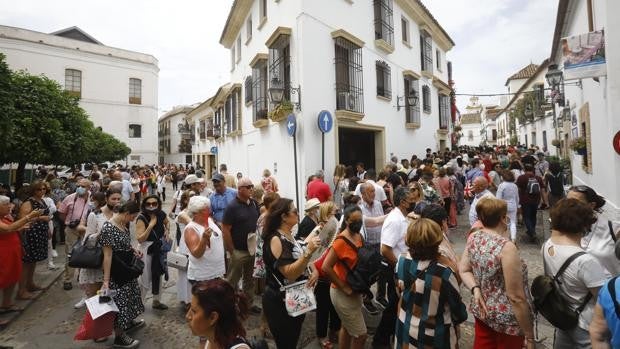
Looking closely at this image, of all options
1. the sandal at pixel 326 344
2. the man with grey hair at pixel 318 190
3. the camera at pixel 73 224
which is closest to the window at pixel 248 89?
the man with grey hair at pixel 318 190

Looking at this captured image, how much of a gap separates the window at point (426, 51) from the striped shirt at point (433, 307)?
15618mm

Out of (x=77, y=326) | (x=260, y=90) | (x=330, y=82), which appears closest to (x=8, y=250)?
(x=77, y=326)

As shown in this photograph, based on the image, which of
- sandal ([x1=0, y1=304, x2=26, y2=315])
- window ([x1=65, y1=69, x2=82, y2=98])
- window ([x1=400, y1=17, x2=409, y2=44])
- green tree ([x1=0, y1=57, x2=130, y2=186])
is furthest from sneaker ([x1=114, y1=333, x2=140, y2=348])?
window ([x1=65, y1=69, x2=82, y2=98])

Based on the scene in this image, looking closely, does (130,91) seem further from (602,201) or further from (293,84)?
(602,201)

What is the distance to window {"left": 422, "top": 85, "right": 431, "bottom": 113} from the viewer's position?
1627cm

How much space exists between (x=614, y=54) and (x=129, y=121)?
37.4 metres

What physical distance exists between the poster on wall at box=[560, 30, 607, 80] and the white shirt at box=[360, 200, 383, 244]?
4270mm

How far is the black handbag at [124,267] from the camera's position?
381cm

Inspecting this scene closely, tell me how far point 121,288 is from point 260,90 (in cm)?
949

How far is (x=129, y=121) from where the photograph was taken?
34.4 metres

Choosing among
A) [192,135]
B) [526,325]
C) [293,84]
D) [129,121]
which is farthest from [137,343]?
[129,121]

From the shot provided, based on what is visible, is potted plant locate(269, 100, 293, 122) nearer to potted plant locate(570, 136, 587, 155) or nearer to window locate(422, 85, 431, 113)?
potted plant locate(570, 136, 587, 155)

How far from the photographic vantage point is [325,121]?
9.41 metres

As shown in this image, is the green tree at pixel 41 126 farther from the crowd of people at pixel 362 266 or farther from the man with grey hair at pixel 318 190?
the man with grey hair at pixel 318 190
